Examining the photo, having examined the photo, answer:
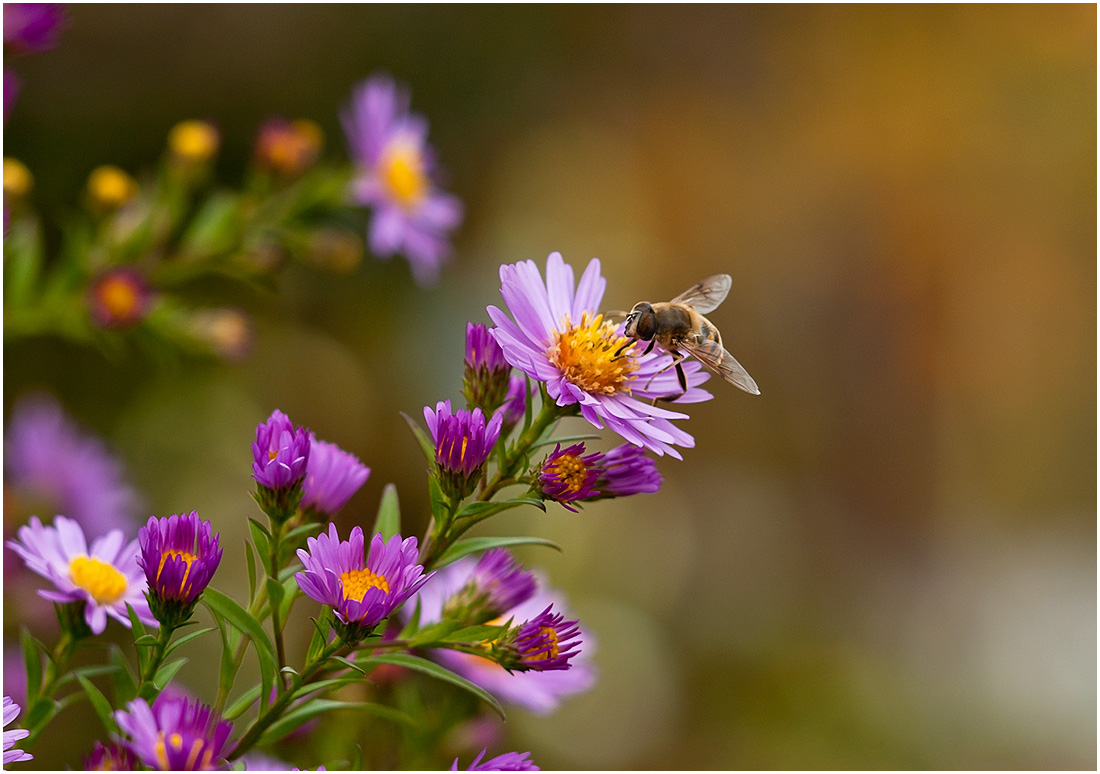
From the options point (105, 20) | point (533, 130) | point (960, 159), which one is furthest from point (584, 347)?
point (960, 159)

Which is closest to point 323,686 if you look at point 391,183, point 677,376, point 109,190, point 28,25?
point 677,376

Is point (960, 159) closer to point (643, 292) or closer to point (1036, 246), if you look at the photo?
point (1036, 246)

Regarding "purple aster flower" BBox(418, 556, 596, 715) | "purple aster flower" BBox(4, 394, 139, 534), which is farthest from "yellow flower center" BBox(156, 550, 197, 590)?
"purple aster flower" BBox(4, 394, 139, 534)

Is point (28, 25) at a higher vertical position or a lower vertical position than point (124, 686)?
higher

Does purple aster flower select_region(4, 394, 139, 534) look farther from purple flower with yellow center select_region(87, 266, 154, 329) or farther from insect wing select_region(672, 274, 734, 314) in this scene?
insect wing select_region(672, 274, 734, 314)

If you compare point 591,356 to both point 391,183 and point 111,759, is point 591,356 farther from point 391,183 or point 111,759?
point 391,183
